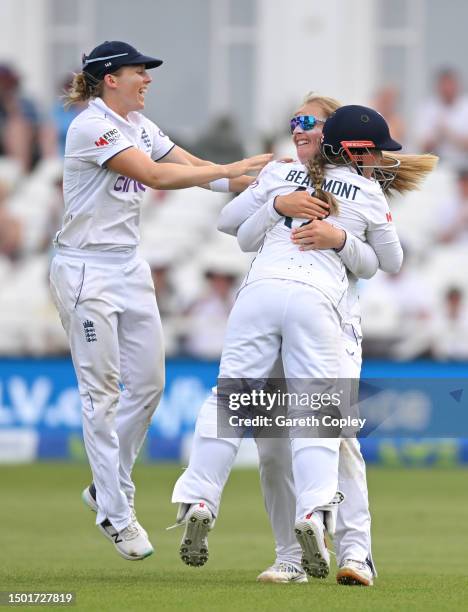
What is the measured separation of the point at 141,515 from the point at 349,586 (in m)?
4.27

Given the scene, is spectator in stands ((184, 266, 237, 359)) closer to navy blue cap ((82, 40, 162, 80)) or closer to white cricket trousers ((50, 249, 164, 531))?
white cricket trousers ((50, 249, 164, 531))

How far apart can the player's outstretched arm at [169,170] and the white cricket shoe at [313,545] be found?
1663 millimetres

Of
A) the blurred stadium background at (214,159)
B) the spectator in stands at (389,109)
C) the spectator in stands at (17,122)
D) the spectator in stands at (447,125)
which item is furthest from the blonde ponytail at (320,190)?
the spectator in stands at (17,122)

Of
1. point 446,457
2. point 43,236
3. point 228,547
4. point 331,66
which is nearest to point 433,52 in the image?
point 331,66

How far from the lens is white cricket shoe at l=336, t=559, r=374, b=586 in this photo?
7.18m

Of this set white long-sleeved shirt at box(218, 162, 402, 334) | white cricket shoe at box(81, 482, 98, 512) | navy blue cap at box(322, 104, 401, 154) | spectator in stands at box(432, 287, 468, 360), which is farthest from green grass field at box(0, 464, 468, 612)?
navy blue cap at box(322, 104, 401, 154)

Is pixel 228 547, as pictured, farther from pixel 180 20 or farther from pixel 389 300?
pixel 180 20

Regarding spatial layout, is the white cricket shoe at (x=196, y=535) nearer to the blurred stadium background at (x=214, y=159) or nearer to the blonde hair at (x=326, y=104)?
the blonde hair at (x=326, y=104)

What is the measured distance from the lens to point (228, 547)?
31.5 feet

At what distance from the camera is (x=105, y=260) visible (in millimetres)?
7758

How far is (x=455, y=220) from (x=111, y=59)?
10.1m

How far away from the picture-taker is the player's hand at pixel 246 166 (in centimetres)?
743

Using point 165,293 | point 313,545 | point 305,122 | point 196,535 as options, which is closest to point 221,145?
point 165,293

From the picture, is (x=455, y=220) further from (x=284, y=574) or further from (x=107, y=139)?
(x=284, y=574)
